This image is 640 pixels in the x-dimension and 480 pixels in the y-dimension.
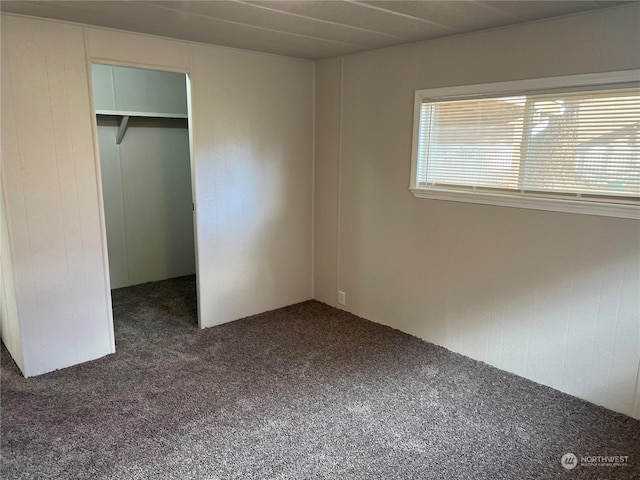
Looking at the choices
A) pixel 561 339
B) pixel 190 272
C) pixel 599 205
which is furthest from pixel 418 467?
pixel 190 272

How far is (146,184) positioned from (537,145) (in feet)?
12.3

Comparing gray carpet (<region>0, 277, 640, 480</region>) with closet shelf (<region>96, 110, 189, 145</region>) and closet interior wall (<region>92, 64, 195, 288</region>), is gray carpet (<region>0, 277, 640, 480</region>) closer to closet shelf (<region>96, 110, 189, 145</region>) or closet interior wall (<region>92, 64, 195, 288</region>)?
closet interior wall (<region>92, 64, 195, 288</region>)

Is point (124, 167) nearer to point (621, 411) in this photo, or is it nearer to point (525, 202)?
point (525, 202)

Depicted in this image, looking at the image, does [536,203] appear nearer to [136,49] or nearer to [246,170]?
[246,170]

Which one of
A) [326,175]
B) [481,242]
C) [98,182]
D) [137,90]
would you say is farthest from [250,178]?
[481,242]

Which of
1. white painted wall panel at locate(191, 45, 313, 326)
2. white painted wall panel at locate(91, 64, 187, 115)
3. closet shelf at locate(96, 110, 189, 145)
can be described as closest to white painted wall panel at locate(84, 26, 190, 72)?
white painted wall panel at locate(191, 45, 313, 326)

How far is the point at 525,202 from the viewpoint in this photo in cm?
283

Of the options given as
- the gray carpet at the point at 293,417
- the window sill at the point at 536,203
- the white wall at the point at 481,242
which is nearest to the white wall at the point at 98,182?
the white wall at the point at 481,242

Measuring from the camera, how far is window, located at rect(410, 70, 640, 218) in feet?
8.03

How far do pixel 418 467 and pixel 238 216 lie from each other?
95.0 inches

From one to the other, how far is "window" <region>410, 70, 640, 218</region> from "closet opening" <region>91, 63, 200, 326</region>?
234 centimetres

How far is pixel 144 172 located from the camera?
4727 mm

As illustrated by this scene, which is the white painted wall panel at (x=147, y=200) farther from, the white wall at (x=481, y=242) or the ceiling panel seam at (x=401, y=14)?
the ceiling panel seam at (x=401, y=14)

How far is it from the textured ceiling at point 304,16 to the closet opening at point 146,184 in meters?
1.48
